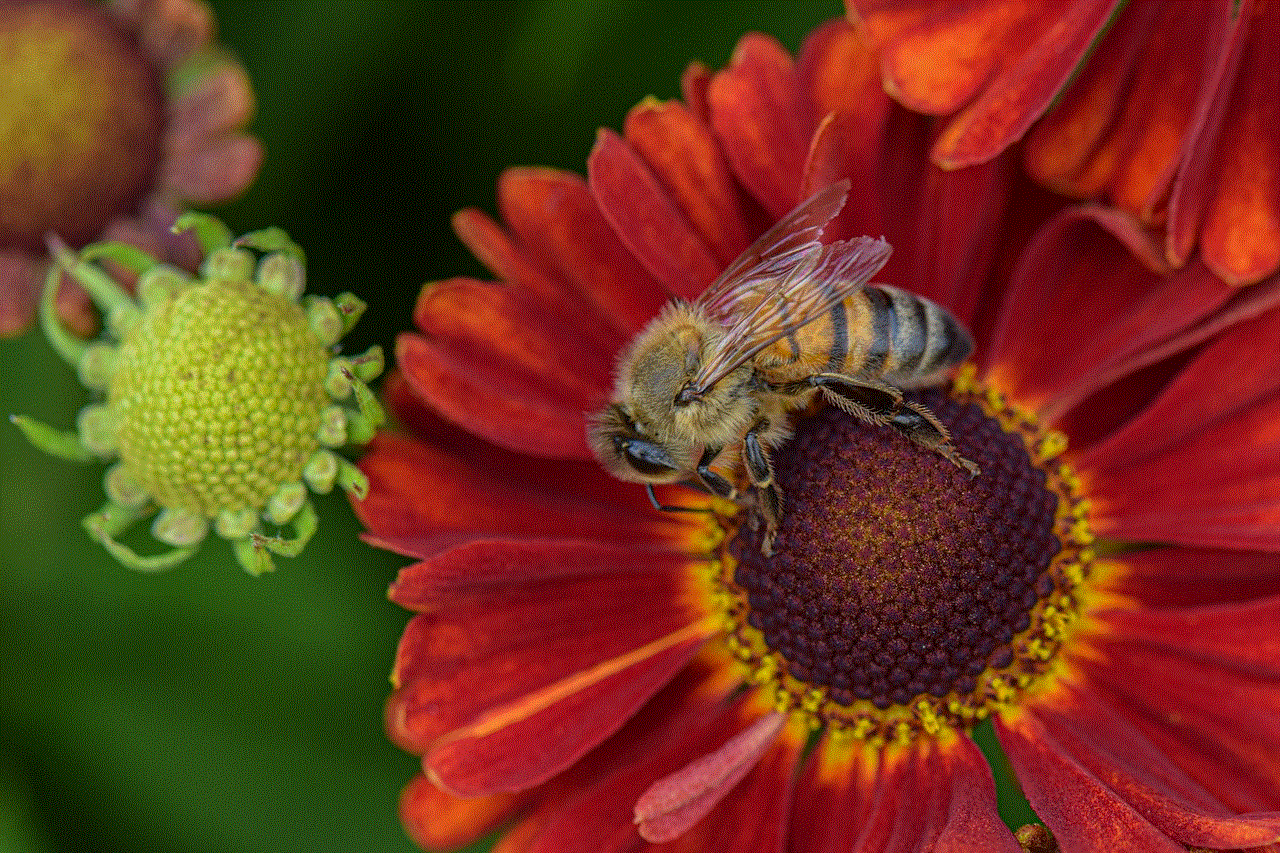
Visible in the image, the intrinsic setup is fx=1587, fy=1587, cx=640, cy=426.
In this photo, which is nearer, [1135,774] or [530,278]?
[1135,774]

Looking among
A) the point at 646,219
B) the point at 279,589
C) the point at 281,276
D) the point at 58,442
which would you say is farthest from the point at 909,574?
the point at 58,442

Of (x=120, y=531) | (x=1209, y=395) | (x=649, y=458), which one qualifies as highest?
(x=1209, y=395)

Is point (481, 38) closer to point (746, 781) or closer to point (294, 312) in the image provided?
point (294, 312)

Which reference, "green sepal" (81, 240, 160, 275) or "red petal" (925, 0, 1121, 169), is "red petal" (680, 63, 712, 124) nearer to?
"red petal" (925, 0, 1121, 169)

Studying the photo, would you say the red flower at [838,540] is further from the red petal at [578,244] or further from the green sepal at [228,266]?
the green sepal at [228,266]

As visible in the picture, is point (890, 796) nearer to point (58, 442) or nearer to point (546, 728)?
point (546, 728)

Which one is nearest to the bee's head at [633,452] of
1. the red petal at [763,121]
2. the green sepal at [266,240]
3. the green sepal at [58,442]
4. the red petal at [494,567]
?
the red petal at [494,567]
